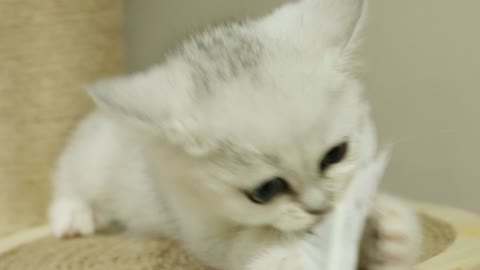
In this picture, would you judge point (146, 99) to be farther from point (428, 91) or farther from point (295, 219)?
point (428, 91)

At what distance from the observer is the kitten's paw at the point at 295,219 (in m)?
0.97

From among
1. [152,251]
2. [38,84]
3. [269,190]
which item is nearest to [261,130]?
[269,190]

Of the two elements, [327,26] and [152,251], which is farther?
[152,251]

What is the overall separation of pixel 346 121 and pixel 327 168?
0.26 feet

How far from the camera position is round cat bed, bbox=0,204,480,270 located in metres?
1.13

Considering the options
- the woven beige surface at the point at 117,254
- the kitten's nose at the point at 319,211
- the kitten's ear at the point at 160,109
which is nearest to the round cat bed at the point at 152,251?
the woven beige surface at the point at 117,254

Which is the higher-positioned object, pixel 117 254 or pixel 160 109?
pixel 160 109

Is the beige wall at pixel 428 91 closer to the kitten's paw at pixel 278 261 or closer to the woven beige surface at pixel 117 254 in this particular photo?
the woven beige surface at pixel 117 254

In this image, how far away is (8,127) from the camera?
167 centimetres

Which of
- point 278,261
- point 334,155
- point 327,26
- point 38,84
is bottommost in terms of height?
point 278,261

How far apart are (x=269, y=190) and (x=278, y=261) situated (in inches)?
4.1

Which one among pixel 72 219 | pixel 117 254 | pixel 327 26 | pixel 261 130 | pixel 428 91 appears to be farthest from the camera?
pixel 428 91

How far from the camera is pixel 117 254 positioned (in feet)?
4.20

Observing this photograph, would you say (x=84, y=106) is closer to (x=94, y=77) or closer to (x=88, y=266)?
(x=94, y=77)
